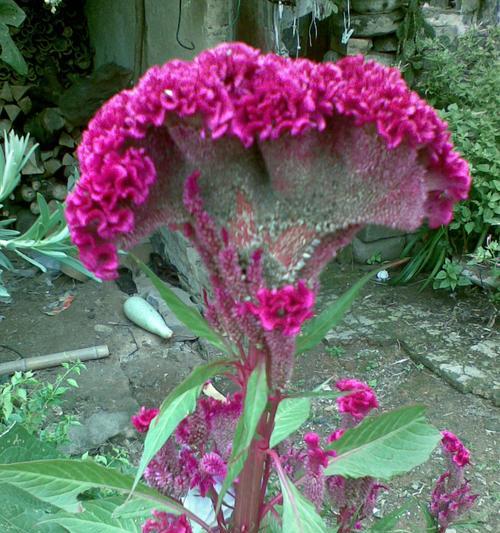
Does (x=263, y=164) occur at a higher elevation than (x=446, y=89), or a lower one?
higher

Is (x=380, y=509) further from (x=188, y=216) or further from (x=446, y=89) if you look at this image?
(x=446, y=89)

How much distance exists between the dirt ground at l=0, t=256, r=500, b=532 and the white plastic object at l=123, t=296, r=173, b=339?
61 millimetres

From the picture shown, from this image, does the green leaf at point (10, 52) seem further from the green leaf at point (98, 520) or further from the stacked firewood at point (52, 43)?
the green leaf at point (98, 520)

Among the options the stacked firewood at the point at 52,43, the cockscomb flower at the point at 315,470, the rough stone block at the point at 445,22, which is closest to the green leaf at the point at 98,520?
the cockscomb flower at the point at 315,470

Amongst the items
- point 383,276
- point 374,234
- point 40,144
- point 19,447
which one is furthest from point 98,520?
point 40,144

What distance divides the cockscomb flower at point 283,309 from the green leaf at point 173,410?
0.15 metres

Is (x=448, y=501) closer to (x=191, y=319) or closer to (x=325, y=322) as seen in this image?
(x=325, y=322)

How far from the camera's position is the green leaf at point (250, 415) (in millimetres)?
775

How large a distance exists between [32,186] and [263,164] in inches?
189

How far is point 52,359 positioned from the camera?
10.8 ft

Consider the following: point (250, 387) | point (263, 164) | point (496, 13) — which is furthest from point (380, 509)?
point (496, 13)

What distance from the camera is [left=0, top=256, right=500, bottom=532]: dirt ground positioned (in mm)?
2779

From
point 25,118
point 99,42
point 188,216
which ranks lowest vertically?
point 25,118

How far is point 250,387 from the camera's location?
0.80 meters
